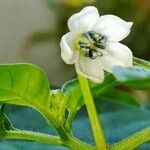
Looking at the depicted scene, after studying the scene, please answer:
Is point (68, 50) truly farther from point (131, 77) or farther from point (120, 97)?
point (120, 97)

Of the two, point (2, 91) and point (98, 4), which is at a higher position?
point (2, 91)

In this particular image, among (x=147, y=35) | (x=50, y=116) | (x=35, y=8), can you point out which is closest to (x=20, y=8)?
(x=35, y=8)

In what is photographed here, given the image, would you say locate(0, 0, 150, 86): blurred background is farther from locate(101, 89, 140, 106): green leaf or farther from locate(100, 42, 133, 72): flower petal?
locate(100, 42, 133, 72): flower petal

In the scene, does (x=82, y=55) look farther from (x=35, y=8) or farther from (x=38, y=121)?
(x=35, y=8)

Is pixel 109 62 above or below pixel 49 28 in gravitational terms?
above

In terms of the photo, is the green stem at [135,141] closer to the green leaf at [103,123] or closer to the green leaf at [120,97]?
the green leaf at [103,123]

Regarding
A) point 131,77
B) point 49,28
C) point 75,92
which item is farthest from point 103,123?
point 49,28
